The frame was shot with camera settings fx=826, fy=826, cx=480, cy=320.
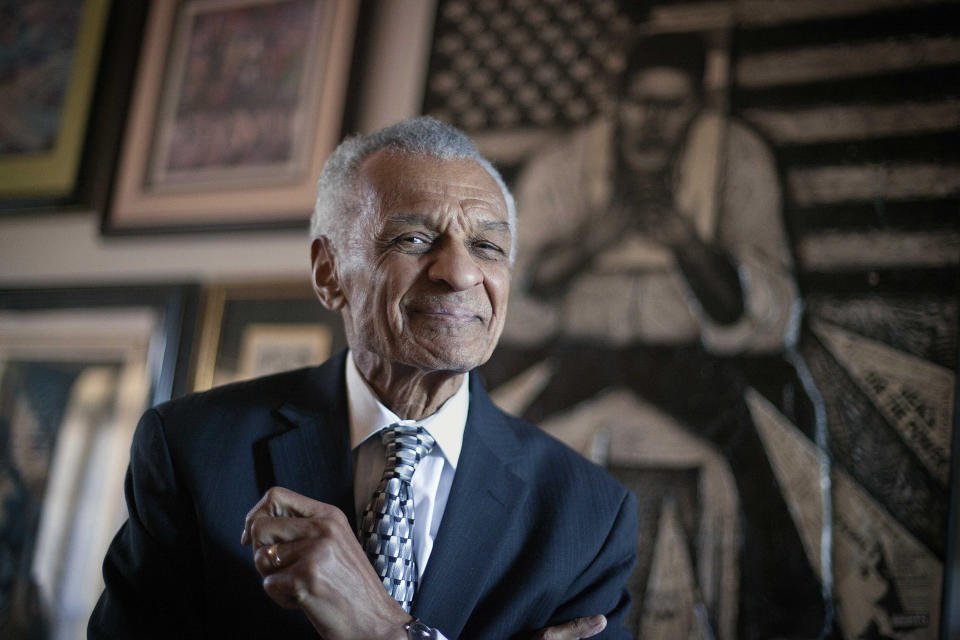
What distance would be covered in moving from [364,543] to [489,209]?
547mm

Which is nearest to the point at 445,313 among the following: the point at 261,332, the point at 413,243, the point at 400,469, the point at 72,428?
the point at 413,243

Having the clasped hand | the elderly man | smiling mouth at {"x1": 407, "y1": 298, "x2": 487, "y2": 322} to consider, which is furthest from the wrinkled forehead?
the clasped hand

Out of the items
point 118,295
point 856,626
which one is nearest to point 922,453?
point 856,626

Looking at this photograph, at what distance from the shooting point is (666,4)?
6.31 feet

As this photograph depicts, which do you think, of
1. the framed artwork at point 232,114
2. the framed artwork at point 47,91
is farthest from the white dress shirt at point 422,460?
the framed artwork at point 47,91

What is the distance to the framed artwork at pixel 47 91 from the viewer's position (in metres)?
2.56

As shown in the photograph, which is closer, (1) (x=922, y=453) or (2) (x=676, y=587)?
(1) (x=922, y=453)

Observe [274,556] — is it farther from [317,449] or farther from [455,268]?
[455,268]

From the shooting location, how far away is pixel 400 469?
1257 millimetres

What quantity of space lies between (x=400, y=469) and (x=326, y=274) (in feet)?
1.28

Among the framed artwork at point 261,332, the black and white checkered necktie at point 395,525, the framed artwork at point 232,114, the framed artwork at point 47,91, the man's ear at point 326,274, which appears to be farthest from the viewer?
the framed artwork at point 47,91

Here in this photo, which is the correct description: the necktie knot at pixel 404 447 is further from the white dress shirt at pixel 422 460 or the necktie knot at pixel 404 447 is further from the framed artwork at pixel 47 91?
the framed artwork at pixel 47 91

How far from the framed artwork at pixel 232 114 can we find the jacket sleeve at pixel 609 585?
120cm

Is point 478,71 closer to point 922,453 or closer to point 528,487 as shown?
point 528,487
